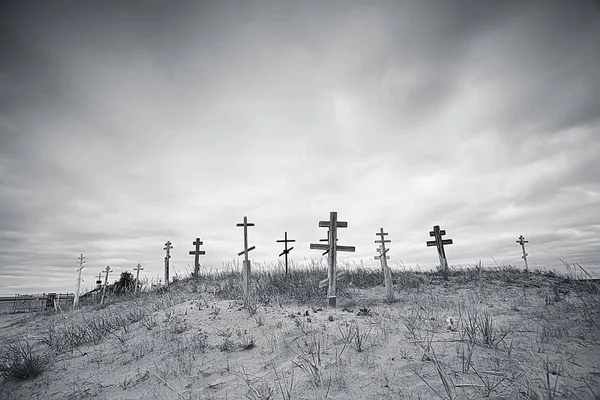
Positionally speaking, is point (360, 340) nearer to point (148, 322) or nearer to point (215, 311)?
point (215, 311)

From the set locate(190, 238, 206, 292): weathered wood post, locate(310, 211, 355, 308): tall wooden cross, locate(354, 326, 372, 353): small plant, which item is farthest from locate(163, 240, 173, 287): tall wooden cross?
locate(354, 326, 372, 353): small plant

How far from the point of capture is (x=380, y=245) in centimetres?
1533

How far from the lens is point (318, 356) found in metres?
4.58

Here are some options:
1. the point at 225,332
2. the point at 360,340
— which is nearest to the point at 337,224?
the point at 225,332

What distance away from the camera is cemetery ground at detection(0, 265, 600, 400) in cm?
413

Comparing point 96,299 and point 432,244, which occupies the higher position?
point 432,244

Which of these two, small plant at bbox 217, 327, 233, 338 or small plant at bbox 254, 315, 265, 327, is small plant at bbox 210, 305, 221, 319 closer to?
small plant at bbox 217, 327, 233, 338

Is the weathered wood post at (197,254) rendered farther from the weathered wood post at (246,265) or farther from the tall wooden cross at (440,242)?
the tall wooden cross at (440,242)

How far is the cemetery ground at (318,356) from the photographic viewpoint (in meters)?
4.13

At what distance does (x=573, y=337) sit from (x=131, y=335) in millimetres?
9818

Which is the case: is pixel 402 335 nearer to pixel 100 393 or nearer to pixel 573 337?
pixel 573 337

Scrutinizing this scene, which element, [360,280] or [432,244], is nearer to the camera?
[360,280]

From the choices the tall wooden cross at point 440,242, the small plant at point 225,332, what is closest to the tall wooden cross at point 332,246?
the small plant at point 225,332

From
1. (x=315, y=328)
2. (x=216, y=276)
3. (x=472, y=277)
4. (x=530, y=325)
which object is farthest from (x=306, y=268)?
(x=530, y=325)
